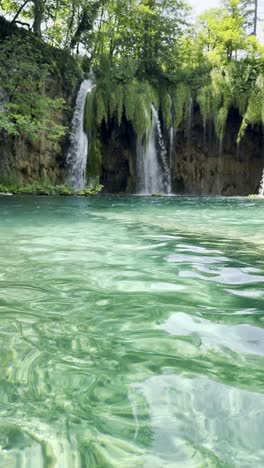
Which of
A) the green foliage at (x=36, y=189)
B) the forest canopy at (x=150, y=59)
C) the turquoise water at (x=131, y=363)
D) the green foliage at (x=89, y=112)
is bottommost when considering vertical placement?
the turquoise water at (x=131, y=363)

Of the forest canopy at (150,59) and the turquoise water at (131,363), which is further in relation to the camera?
the forest canopy at (150,59)

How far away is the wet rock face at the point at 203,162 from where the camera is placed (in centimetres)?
2177

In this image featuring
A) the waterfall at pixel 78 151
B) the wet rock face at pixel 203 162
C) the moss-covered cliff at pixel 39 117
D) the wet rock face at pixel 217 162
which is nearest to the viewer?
the moss-covered cliff at pixel 39 117

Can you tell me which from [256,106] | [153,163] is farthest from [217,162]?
[153,163]

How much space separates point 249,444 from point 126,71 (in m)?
22.0

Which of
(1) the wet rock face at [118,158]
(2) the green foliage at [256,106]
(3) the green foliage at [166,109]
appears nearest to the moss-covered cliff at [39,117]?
(1) the wet rock face at [118,158]

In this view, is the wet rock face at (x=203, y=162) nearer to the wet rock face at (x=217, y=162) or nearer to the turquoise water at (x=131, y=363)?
the wet rock face at (x=217, y=162)

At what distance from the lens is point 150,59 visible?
23688mm

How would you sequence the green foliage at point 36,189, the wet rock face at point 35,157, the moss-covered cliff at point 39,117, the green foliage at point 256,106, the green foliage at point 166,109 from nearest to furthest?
the moss-covered cliff at point 39,117 → the green foliage at point 36,189 → the wet rock face at point 35,157 → the green foliage at point 256,106 → the green foliage at point 166,109

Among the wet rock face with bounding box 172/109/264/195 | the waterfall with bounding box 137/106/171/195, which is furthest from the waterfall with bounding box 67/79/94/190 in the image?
the wet rock face with bounding box 172/109/264/195

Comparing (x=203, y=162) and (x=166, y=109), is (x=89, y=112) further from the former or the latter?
(x=203, y=162)

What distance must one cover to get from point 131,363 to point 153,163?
20.1 metres

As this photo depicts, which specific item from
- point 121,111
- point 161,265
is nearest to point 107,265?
point 161,265

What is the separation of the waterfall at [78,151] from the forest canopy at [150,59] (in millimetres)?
465
